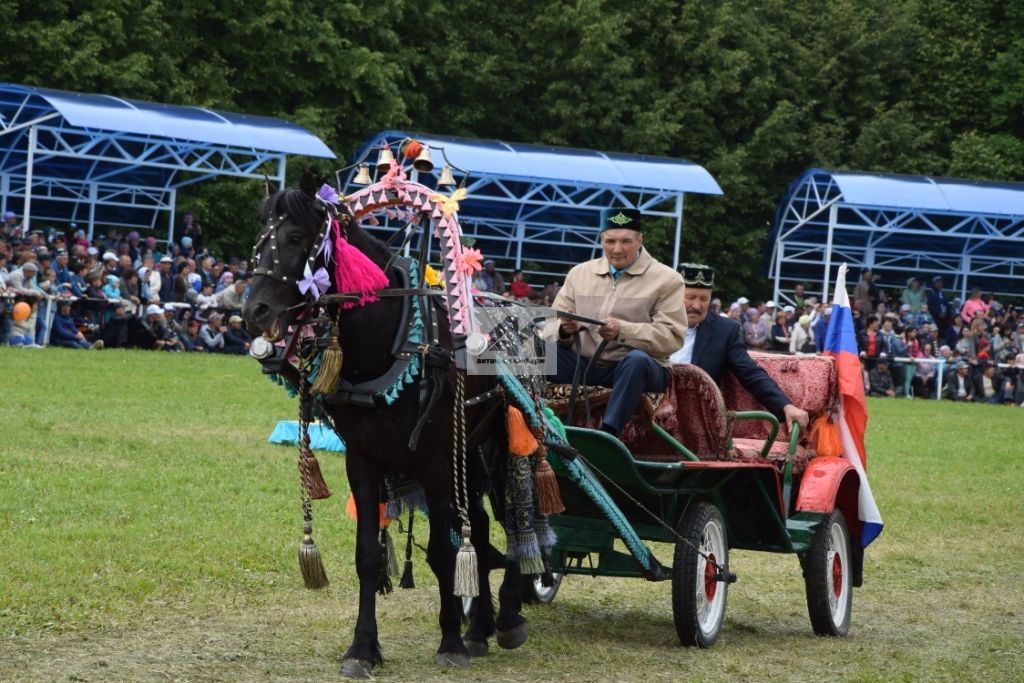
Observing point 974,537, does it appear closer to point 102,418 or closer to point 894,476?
point 894,476

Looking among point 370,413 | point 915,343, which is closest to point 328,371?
point 370,413

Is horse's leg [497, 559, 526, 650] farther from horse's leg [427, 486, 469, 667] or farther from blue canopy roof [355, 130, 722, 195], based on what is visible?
blue canopy roof [355, 130, 722, 195]

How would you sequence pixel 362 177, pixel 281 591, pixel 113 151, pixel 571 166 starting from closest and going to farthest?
pixel 362 177 < pixel 281 591 < pixel 113 151 < pixel 571 166

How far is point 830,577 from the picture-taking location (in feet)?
29.1

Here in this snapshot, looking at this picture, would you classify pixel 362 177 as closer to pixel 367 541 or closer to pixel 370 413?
pixel 370 413

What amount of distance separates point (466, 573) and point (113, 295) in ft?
60.8

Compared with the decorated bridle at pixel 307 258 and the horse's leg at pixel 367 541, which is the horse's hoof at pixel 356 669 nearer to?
the horse's leg at pixel 367 541

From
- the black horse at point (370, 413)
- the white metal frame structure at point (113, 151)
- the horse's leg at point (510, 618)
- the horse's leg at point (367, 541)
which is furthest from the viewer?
the white metal frame structure at point (113, 151)

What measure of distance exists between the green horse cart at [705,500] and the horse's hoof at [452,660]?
105cm

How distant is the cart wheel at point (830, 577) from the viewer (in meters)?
8.73

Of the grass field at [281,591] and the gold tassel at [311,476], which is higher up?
the gold tassel at [311,476]

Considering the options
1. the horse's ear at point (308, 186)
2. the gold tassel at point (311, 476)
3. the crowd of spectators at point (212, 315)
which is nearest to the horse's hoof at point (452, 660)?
the gold tassel at point (311, 476)

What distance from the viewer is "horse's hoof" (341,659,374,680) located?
690cm

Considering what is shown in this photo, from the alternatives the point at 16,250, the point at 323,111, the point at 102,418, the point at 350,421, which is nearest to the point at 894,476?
the point at 102,418
